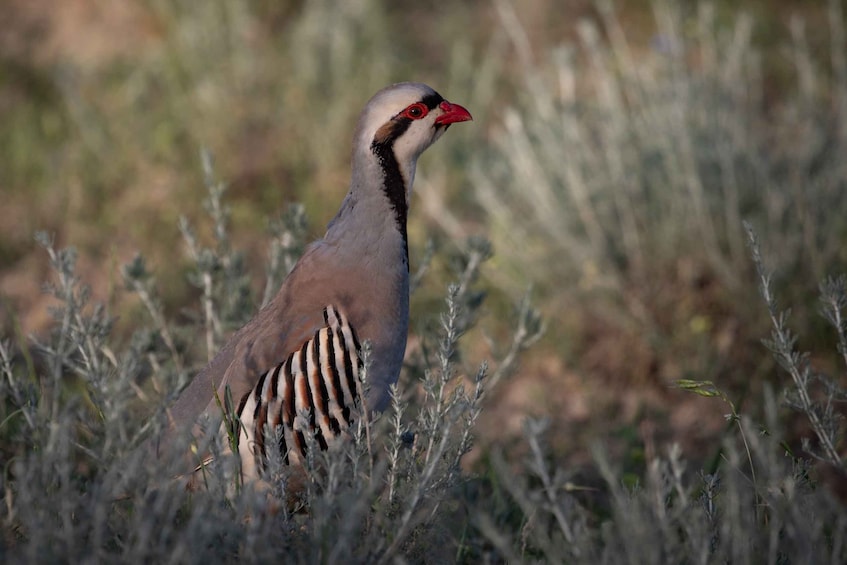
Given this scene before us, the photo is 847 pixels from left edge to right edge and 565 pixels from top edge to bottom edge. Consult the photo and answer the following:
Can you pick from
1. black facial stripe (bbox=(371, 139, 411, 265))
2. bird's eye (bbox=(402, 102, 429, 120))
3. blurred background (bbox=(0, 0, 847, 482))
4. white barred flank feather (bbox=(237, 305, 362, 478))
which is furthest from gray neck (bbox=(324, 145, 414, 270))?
blurred background (bbox=(0, 0, 847, 482))

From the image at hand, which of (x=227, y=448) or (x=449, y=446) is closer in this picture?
(x=449, y=446)

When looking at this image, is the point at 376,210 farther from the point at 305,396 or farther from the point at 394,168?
the point at 305,396

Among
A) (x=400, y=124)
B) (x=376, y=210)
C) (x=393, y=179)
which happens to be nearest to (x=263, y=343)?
(x=376, y=210)

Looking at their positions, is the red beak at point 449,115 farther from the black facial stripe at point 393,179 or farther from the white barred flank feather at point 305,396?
the white barred flank feather at point 305,396

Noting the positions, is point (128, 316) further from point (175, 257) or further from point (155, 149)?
point (155, 149)

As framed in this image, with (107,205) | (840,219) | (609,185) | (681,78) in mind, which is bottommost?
(840,219)

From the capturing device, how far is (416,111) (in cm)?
305

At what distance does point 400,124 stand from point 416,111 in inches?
2.7

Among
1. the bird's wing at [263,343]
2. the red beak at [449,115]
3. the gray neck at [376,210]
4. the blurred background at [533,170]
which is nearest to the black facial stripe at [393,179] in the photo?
the gray neck at [376,210]

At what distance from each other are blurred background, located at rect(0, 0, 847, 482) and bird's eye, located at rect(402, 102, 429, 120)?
2.22ft

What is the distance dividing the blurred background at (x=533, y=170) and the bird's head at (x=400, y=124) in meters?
0.63

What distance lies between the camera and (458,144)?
614 cm

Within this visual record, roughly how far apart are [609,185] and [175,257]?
244 centimetres

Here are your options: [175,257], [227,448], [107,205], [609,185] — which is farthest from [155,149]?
[227,448]
